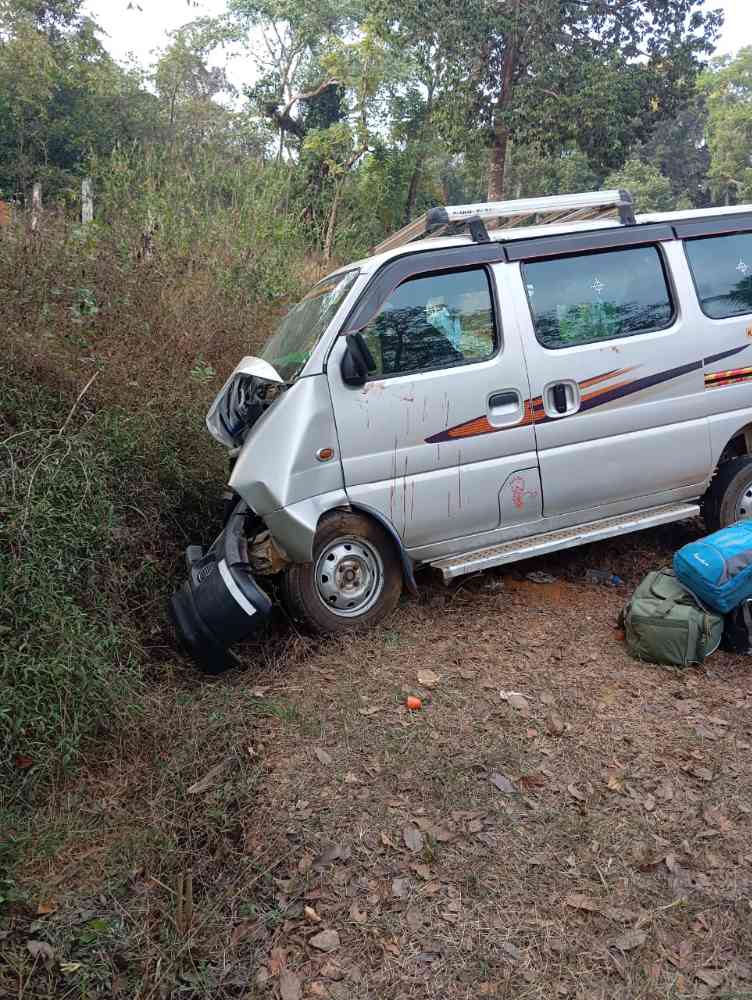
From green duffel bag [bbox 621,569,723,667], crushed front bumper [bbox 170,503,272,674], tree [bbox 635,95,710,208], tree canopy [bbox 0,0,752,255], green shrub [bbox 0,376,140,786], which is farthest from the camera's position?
tree [bbox 635,95,710,208]

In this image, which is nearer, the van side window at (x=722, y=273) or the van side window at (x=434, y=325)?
the van side window at (x=434, y=325)

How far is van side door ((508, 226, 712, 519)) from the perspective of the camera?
4.94 meters

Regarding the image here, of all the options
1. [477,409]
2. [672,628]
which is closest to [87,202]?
[477,409]

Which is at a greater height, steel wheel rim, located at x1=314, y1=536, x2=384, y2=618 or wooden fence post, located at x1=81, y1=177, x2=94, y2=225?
wooden fence post, located at x1=81, y1=177, x2=94, y2=225

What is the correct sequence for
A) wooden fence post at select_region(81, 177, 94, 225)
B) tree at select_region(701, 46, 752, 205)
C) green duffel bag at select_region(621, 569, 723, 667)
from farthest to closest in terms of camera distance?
tree at select_region(701, 46, 752, 205)
wooden fence post at select_region(81, 177, 94, 225)
green duffel bag at select_region(621, 569, 723, 667)

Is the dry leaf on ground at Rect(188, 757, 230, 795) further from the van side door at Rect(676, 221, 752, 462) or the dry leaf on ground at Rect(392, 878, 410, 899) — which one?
the van side door at Rect(676, 221, 752, 462)

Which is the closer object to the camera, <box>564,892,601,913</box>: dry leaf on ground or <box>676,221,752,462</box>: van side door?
<box>564,892,601,913</box>: dry leaf on ground

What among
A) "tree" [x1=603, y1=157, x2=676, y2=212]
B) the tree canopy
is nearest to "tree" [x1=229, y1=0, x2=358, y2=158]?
the tree canopy

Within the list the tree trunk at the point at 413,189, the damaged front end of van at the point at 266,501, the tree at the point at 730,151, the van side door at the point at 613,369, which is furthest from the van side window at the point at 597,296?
the tree at the point at 730,151

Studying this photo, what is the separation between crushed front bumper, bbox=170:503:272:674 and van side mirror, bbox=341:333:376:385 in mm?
1161

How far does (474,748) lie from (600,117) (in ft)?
59.9

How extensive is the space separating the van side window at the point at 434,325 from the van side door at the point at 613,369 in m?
0.28

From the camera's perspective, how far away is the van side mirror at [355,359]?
4.43m

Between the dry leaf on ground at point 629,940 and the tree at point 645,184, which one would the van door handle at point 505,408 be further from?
the tree at point 645,184
